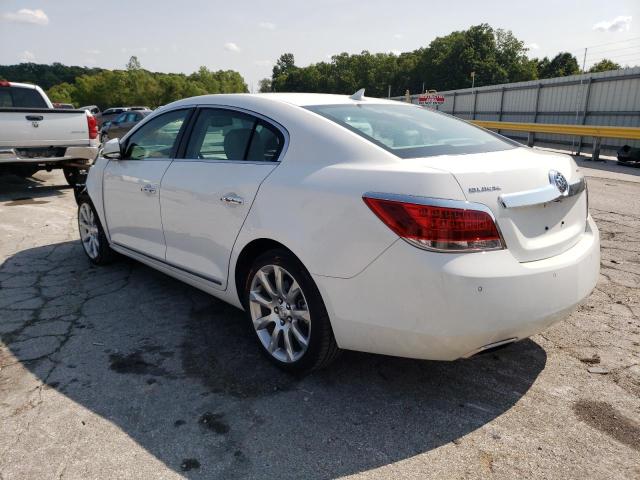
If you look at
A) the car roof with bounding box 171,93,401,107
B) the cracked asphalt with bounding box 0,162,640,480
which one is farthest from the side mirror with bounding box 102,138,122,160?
the cracked asphalt with bounding box 0,162,640,480

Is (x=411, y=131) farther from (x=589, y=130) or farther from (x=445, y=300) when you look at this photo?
(x=589, y=130)

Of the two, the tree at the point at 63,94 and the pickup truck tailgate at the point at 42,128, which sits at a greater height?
the tree at the point at 63,94

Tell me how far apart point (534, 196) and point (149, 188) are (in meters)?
2.75

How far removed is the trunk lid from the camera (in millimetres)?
2395

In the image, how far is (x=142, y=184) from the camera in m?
4.05

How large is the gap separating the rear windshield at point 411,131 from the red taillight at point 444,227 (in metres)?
0.44

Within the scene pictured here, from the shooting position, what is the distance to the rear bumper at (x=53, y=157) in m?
8.22

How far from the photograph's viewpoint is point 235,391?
113 inches

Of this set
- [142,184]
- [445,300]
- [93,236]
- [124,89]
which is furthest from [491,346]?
[124,89]

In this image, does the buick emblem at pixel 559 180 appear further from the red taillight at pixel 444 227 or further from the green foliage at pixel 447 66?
the green foliage at pixel 447 66

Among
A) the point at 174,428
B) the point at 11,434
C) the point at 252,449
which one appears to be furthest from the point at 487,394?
the point at 11,434

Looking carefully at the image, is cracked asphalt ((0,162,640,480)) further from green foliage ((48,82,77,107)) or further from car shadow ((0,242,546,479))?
green foliage ((48,82,77,107))

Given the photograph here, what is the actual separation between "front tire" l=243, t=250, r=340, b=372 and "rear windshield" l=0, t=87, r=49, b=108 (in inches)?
366

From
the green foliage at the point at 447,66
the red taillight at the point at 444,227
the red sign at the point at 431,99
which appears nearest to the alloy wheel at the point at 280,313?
the red taillight at the point at 444,227
